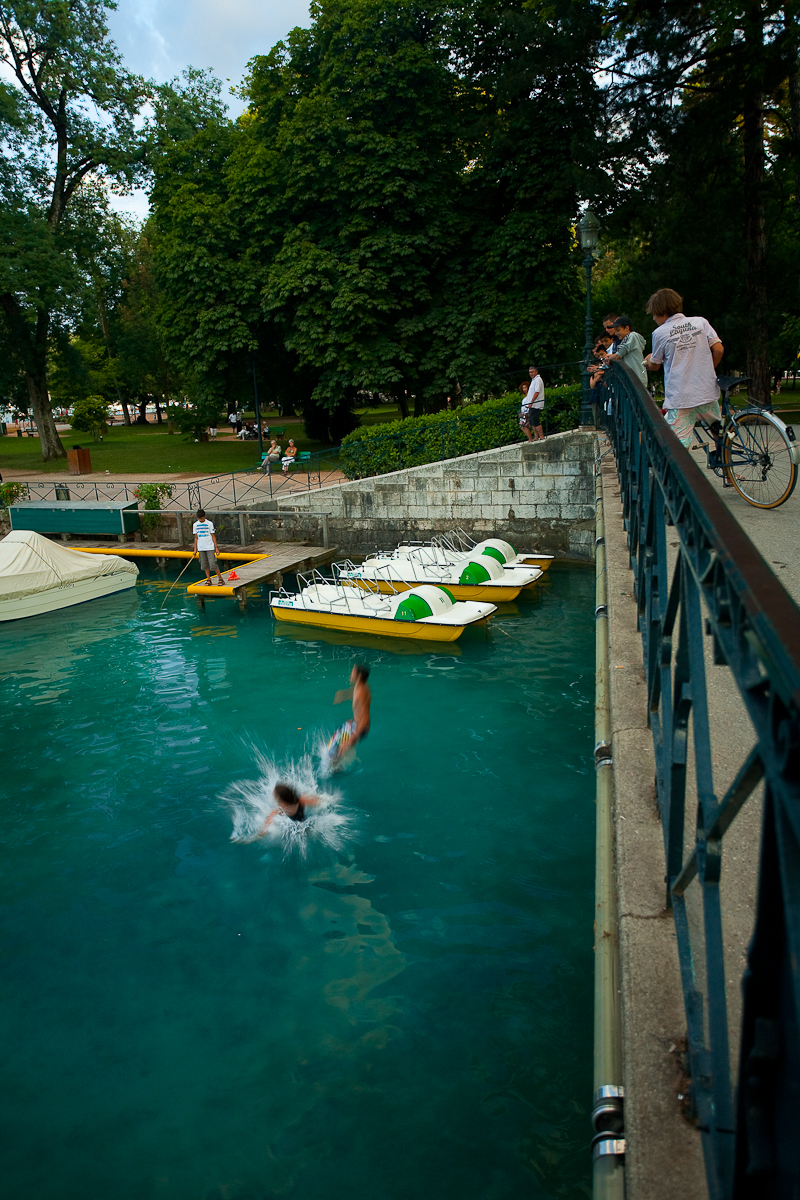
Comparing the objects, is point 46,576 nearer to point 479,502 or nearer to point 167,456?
point 479,502

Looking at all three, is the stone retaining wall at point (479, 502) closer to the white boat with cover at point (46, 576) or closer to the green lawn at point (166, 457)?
the white boat with cover at point (46, 576)

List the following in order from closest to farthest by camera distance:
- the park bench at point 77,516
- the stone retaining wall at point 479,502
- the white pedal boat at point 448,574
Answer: the white pedal boat at point 448,574 → the stone retaining wall at point 479,502 → the park bench at point 77,516

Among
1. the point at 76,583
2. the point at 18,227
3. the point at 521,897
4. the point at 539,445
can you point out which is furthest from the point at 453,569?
the point at 18,227

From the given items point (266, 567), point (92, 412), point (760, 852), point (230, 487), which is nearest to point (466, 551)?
point (266, 567)

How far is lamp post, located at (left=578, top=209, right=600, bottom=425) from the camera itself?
1437 cm

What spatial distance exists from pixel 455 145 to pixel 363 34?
3.74 meters

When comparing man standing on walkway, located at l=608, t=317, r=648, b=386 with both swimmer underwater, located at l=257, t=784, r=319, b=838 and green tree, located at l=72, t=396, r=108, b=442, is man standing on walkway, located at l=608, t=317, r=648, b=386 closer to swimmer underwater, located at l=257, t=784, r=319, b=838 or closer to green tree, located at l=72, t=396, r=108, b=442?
swimmer underwater, located at l=257, t=784, r=319, b=838

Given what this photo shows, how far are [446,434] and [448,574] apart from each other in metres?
4.61

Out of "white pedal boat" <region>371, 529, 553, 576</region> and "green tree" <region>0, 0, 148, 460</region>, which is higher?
"green tree" <region>0, 0, 148, 460</region>

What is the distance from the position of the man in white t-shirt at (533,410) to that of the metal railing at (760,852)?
50.4ft

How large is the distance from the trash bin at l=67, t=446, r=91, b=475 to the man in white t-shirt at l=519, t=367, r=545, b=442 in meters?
18.3

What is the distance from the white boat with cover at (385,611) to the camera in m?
13.7

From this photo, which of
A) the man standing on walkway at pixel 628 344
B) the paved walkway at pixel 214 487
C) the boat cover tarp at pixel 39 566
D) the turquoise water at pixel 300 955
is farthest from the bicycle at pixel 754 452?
the paved walkway at pixel 214 487

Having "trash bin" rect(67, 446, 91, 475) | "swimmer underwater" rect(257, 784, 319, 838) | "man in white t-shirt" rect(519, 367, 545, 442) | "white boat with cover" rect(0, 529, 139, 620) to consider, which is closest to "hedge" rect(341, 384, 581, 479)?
"man in white t-shirt" rect(519, 367, 545, 442)
